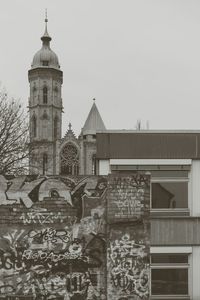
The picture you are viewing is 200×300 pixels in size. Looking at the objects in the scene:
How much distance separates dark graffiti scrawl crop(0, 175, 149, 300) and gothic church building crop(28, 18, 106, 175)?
90428mm

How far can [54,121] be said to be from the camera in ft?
402

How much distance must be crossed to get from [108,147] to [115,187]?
226cm

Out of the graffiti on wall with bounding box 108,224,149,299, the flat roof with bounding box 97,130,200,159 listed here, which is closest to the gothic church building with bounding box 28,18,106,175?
the flat roof with bounding box 97,130,200,159

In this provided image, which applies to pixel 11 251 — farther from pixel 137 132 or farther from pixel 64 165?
pixel 64 165

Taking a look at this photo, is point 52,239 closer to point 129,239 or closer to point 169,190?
point 129,239

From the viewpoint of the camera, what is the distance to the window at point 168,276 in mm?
17641

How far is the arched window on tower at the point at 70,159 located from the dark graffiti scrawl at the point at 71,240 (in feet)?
303

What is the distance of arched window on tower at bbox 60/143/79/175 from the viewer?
10919 cm

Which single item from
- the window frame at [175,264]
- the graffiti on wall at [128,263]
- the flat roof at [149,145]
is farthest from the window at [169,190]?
the graffiti on wall at [128,263]

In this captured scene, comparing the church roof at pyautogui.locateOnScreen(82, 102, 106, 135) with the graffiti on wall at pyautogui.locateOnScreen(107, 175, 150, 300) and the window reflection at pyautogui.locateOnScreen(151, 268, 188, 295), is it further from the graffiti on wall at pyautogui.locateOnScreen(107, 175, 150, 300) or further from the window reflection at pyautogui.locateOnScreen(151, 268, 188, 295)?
the graffiti on wall at pyautogui.locateOnScreen(107, 175, 150, 300)

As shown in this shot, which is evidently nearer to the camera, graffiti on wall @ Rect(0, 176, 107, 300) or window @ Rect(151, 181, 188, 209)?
graffiti on wall @ Rect(0, 176, 107, 300)

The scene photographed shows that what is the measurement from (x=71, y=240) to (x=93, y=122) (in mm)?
104753

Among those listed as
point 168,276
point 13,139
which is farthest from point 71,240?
point 13,139

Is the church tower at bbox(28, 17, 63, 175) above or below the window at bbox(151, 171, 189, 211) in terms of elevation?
above
